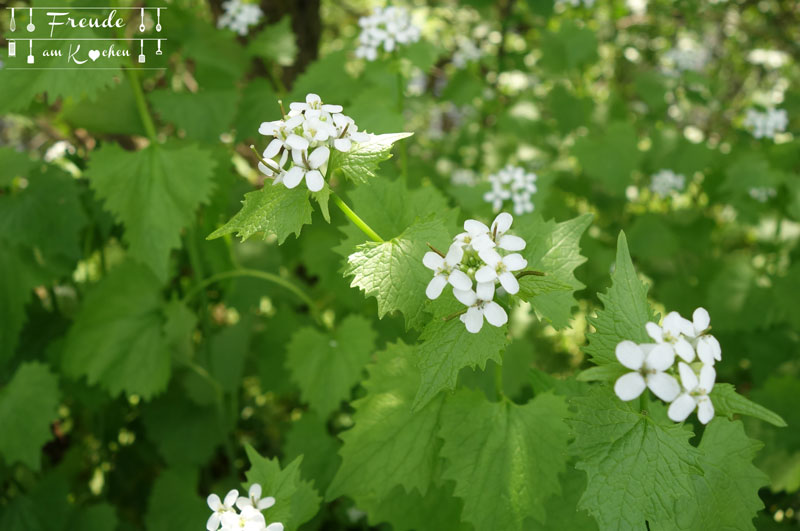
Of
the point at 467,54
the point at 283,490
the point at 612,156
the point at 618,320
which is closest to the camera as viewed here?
the point at 618,320

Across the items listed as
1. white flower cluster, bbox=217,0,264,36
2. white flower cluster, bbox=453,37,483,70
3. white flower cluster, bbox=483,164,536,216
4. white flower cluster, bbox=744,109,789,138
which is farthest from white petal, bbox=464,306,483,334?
white flower cluster, bbox=453,37,483,70

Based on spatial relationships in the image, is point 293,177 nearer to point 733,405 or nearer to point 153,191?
point 733,405

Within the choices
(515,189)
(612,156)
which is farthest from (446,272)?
(612,156)

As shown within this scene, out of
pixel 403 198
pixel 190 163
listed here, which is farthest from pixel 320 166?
pixel 190 163

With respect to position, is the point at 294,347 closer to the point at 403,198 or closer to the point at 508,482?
the point at 403,198

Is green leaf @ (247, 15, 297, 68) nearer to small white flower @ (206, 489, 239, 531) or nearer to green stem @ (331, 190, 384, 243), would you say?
green stem @ (331, 190, 384, 243)
